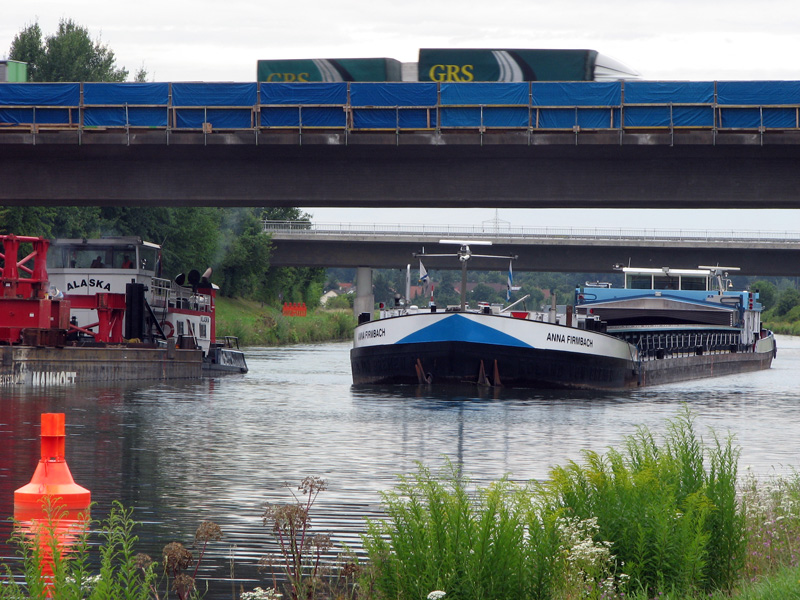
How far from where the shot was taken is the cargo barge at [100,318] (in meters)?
34.4

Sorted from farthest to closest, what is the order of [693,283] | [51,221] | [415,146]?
[51,221], [693,283], [415,146]

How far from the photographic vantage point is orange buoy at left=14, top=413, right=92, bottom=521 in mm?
12250

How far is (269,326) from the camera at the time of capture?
8156 cm

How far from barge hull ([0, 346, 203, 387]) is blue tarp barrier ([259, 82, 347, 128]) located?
8.88 meters

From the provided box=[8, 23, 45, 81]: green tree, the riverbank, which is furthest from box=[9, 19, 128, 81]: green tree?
the riverbank

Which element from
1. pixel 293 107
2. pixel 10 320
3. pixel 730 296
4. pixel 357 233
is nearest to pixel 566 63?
pixel 293 107

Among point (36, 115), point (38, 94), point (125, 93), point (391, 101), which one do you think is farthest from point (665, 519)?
point (38, 94)

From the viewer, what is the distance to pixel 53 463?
12.5 metres

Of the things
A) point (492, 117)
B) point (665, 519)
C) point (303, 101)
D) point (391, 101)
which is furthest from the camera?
point (303, 101)

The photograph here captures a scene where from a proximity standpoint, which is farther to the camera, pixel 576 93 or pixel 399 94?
pixel 399 94

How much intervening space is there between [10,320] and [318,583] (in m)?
29.0

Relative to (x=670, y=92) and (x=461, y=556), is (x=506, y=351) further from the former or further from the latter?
(x=461, y=556)

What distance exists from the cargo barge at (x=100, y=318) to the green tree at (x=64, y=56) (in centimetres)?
3003

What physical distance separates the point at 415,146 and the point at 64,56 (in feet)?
152
